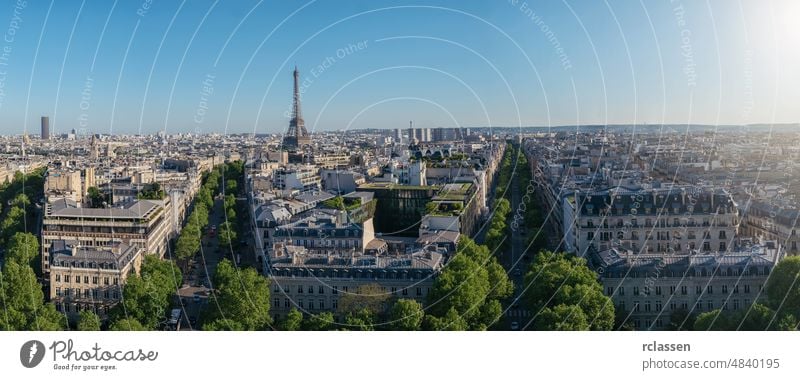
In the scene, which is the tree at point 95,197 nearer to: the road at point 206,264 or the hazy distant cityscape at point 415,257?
the hazy distant cityscape at point 415,257

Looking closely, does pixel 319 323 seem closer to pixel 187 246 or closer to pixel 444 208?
pixel 187 246

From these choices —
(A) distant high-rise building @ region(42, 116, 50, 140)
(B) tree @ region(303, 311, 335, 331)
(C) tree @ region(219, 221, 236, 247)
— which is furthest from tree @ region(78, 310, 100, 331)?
(A) distant high-rise building @ region(42, 116, 50, 140)

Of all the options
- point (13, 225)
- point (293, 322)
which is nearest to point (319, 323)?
point (293, 322)

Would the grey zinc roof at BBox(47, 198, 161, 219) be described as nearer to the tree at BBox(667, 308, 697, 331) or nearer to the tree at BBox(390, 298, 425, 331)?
the tree at BBox(390, 298, 425, 331)

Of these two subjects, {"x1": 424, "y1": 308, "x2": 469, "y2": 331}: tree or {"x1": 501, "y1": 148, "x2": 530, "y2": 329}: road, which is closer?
{"x1": 424, "y1": 308, "x2": 469, "y2": 331}: tree
